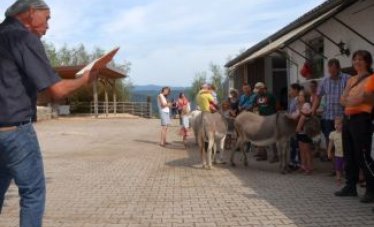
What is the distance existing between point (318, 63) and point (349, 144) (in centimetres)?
684

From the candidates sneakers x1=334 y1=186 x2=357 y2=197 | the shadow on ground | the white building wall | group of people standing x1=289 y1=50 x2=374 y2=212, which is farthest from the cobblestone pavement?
the white building wall

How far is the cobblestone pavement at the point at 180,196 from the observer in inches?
261

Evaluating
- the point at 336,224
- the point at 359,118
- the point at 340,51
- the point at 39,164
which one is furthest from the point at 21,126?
the point at 340,51


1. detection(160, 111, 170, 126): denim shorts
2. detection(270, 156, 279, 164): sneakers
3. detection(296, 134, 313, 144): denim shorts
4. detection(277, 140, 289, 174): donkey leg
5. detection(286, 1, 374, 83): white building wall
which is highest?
detection(286, 1, 374, 83): white building wall

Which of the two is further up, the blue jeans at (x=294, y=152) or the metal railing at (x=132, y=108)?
the metal railing at (x=132, y=108)

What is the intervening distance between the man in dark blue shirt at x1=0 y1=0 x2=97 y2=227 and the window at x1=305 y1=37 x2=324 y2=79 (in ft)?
33.0

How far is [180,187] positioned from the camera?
29.6 feet

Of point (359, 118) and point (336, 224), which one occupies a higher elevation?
point (359, 118)

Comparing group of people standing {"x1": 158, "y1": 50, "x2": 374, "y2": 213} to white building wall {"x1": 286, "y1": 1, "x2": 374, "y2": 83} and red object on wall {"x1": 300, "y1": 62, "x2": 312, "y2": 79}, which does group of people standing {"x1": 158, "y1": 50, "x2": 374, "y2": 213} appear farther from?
red object on wall {"x1": 300, "y1": 62, "x2": 312, "y2": 79}

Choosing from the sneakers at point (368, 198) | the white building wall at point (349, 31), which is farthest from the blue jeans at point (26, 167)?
the white building wall at point (349, 31)

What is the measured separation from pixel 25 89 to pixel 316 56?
11.1 meters

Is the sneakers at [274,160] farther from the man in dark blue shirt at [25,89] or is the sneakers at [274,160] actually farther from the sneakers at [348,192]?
the man in dark blue shirt at [25,89]

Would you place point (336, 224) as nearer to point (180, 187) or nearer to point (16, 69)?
point (180, 187)

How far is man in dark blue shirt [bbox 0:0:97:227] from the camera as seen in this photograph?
4016 mm
